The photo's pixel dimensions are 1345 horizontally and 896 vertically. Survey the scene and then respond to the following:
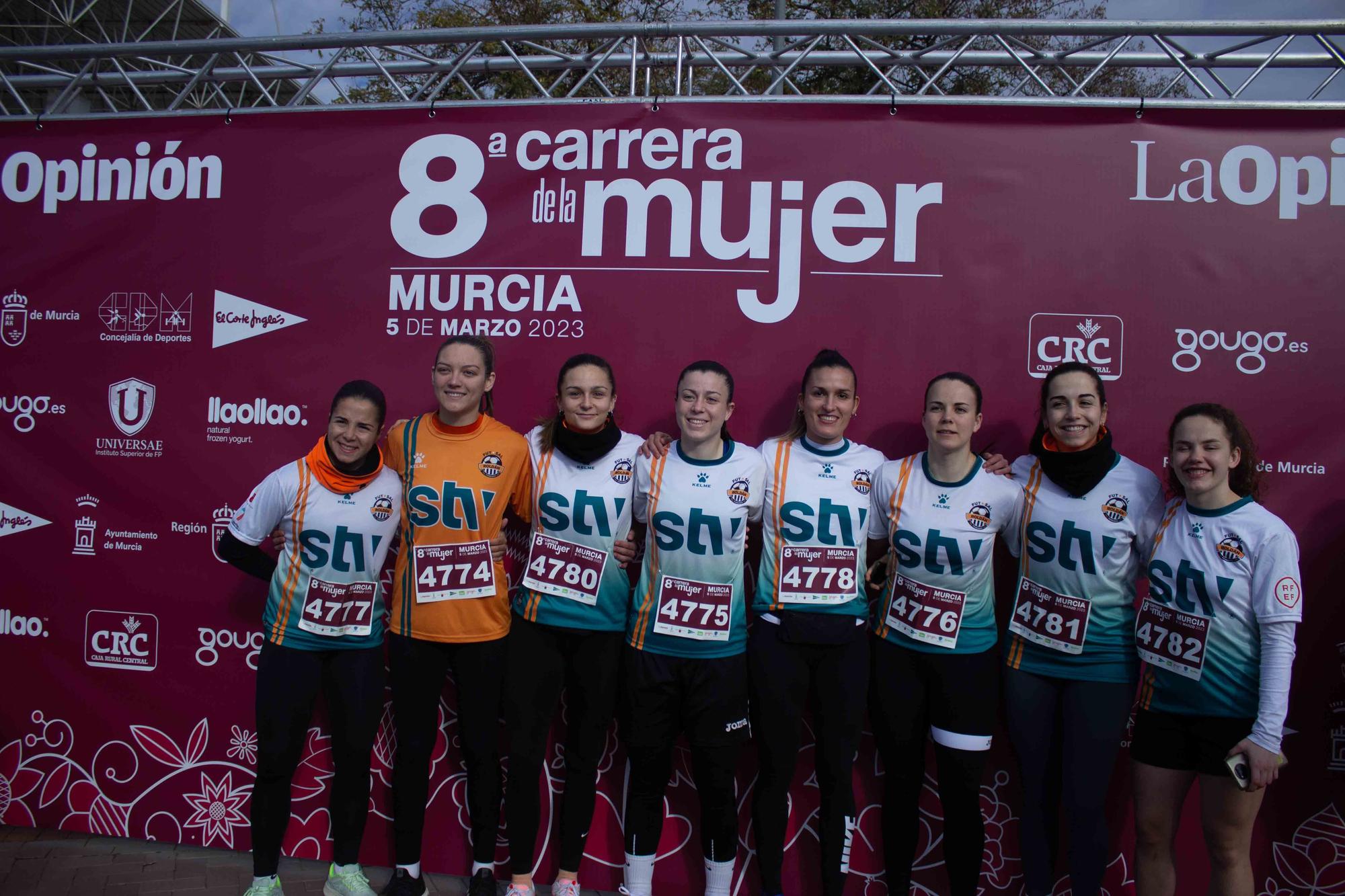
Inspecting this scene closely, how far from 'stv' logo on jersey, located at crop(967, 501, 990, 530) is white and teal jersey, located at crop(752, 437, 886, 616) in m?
0.38

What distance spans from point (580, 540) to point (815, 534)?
90 cm

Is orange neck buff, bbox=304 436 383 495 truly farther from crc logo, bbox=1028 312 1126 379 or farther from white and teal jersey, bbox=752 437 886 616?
crc logo, bbox=1028 312 1126 379

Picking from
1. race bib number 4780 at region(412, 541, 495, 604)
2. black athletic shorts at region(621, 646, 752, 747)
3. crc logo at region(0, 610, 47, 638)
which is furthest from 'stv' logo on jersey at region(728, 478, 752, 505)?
crc logo at region(0, 610, 47, 638)

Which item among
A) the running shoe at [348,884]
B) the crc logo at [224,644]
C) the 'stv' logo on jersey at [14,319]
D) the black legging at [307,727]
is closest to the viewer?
the black legging at [307,727]

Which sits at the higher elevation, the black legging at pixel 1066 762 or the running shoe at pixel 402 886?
the black legging at pixel 1066 762

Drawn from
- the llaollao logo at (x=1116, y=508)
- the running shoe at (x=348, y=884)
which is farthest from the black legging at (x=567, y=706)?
the llaollao logo at (x=1116, y=508)

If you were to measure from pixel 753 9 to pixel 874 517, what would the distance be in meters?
8.94

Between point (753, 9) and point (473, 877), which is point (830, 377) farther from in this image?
point (753, 9)

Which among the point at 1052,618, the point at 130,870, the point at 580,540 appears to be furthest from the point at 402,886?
the point at 1052,618

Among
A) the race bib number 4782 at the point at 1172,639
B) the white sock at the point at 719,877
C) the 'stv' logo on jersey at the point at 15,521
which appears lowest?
the white sock at the point at 719,877

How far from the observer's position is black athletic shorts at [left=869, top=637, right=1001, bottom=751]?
287cm

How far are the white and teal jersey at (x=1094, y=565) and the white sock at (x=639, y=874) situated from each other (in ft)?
5.29

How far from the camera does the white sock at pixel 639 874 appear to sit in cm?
306

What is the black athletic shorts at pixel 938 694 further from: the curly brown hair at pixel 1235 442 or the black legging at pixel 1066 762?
the curly brown hair at pixel 1235 442
